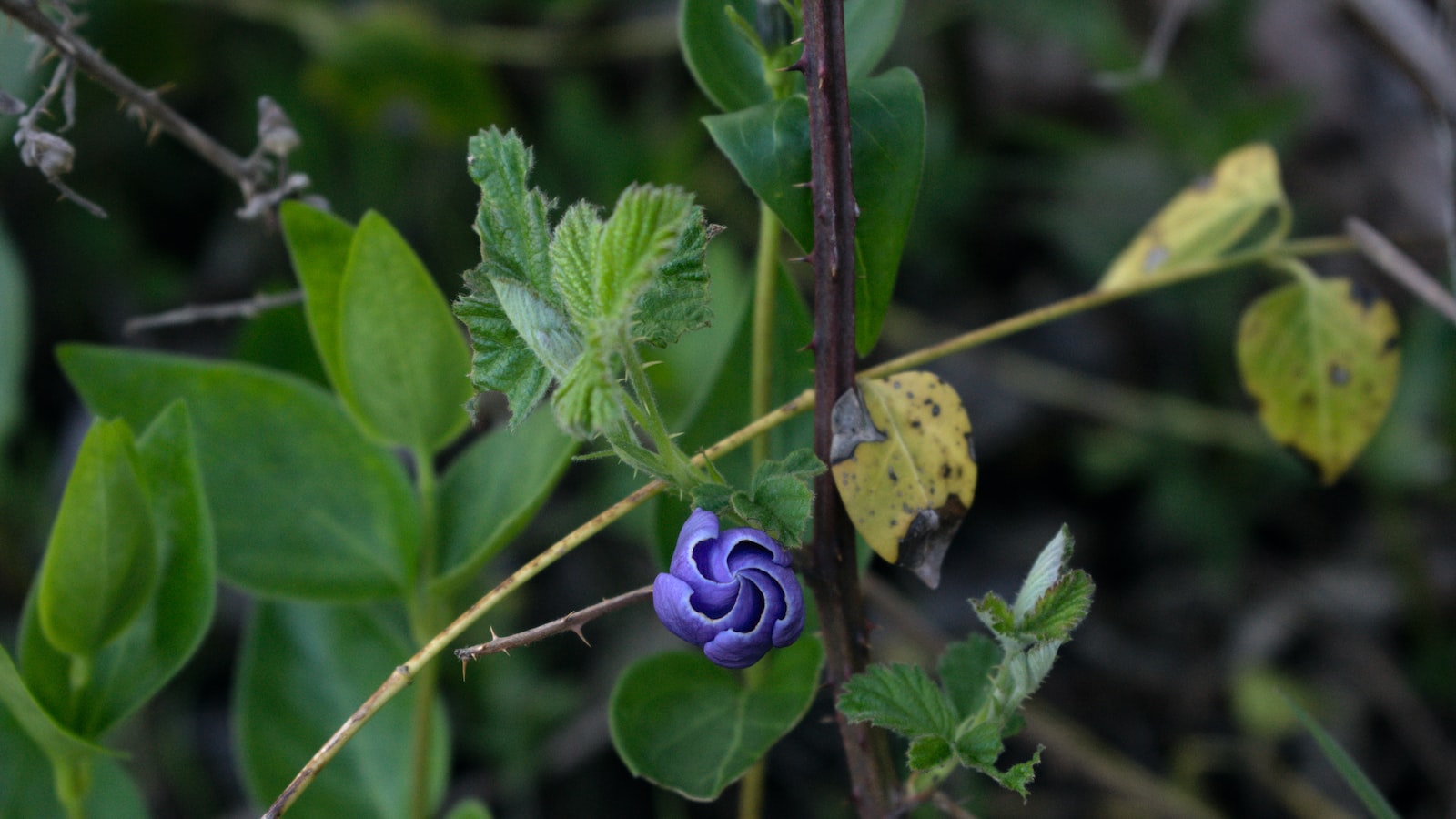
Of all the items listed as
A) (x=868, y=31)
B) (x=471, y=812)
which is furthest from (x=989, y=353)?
(x=471, y=812)

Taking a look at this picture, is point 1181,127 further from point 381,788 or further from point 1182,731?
point 381,788

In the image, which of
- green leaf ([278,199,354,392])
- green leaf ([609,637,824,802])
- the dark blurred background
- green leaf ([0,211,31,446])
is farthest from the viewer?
the dark blurred background

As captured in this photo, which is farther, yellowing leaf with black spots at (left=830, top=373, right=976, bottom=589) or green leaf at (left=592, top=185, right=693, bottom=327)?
yellowing leaf with black spots at (left=830, top=373, right=976, bottom=589)

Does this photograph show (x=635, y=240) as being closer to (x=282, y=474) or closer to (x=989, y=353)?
(x=282, y=474)

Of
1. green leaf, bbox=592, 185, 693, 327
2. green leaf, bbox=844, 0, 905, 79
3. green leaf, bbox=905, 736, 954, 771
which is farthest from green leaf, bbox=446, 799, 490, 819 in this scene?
green leaf, bbox=844, 0, 905, 79

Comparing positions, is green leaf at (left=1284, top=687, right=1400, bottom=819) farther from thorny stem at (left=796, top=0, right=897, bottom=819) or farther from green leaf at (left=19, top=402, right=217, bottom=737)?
green leaf at (left=19, top=402, right=217, bottom=737)

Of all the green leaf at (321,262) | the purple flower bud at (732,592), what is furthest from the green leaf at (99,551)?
the purple flower bud at (732,592)

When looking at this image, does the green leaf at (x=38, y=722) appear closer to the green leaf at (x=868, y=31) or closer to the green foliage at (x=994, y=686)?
the green foliage at (x=994, y=686)
